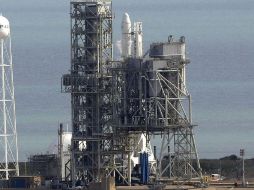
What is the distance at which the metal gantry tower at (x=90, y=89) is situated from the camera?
144625 millimetres

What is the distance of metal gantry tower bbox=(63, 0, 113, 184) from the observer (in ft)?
474

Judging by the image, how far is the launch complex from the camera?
458 ft

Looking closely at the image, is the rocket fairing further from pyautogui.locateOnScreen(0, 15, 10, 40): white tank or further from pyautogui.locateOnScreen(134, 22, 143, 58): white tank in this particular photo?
pyautogui.locateOnScreen(0, 15, 10, 40): white tank

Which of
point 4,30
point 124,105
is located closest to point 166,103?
point 124,105

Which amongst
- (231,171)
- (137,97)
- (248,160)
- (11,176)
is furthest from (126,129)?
(248,160)

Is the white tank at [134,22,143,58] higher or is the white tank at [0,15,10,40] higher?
the white tank at [0,15,10,40]

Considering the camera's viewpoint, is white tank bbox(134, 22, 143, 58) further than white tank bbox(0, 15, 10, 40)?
No

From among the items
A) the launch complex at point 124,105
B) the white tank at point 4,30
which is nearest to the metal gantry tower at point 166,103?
the launch complex at point 124,105

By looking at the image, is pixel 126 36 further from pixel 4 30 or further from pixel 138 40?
pixel 4 30

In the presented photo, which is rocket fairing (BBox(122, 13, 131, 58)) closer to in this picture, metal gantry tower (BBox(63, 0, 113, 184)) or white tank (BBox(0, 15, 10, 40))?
metal gantry tower (BBox(63, 0, 113, 184))

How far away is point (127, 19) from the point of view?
14800 cm

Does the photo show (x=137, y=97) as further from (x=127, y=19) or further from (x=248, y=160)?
(x=248, y=160)

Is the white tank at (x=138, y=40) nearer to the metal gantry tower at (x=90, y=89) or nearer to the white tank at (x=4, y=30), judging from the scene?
the metal gantry tower at (x=90, y=89)

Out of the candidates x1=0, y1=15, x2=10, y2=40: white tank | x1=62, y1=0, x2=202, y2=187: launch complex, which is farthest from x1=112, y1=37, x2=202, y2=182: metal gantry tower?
x1=0, y1=15, x2=10, y2=40: white tank
